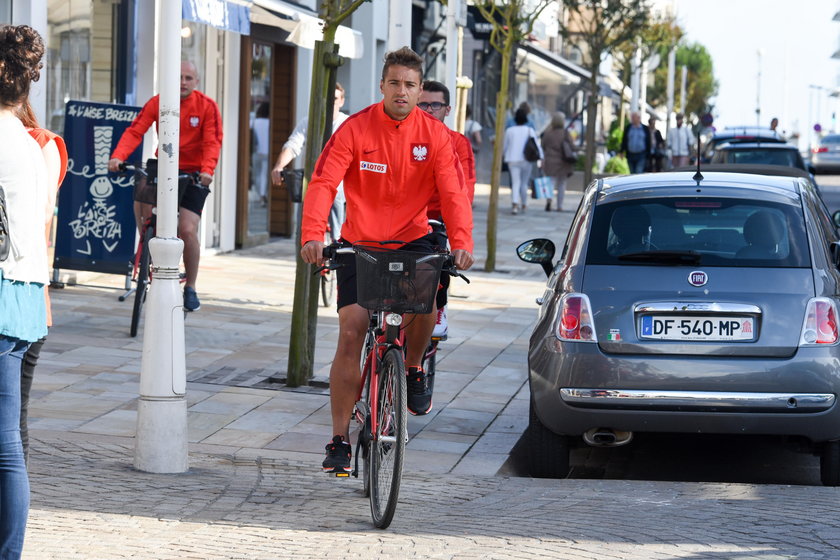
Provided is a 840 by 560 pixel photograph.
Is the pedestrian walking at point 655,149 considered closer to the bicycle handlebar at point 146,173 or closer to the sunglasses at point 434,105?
the bicycle handlebar at point 146,173

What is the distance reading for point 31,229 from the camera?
4.53m

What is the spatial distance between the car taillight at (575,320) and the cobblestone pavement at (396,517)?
0.70 meters

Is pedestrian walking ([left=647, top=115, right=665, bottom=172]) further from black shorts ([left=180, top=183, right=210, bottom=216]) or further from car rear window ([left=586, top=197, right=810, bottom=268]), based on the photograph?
car rear window ([left=586, top=197, right=810, bottom=268])

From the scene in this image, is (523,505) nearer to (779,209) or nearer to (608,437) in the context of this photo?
(608,437)

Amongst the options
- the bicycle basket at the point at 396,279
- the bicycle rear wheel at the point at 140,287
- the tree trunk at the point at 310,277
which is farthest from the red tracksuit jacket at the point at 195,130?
the bicycle basket at the point at 396,279

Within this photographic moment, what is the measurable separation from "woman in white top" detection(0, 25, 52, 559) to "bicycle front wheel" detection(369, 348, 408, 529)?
158cm

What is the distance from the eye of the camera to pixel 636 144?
30578mm

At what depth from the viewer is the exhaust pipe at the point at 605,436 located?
699 centimetres

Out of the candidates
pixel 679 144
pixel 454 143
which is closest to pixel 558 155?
pixel 679 144

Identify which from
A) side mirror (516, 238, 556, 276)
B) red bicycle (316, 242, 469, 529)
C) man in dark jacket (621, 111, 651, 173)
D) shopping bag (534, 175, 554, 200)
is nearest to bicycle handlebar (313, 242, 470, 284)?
red bicycle (316, 242, 469, 529)

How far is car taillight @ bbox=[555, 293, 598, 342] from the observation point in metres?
6.82

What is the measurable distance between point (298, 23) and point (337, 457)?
10515 mm

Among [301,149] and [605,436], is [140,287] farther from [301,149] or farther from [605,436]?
[605,436]

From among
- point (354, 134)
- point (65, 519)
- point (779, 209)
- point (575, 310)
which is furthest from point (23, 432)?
point (779, 209)
